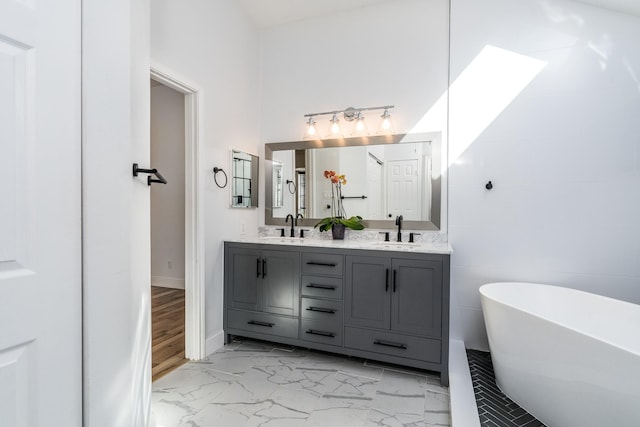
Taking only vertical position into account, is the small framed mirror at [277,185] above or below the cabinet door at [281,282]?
above

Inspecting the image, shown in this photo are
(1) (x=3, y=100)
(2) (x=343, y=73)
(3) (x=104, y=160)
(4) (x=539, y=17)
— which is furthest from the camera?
(2) (x=343, y=73)

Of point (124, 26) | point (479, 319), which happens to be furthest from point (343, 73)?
point (479, 319)

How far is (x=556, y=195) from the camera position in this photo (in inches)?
98.2

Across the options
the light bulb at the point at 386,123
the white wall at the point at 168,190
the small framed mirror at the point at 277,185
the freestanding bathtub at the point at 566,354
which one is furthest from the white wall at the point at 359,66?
the white wall at the point at 168,190

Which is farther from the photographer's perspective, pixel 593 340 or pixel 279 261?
pixel 279 261

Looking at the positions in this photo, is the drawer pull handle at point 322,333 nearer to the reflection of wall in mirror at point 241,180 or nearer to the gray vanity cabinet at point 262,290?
the gray vanity cabinet at point 262,290

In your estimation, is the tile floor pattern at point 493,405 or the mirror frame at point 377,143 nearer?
the tile floor pattern at point 493,405

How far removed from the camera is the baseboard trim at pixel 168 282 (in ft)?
14.6

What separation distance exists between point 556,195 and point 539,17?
4.57 ft

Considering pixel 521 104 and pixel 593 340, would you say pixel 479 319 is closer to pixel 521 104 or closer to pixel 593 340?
pixel 593 340

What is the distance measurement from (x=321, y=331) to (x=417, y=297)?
2.58ft

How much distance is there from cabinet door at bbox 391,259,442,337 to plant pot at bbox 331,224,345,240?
2.37 feet

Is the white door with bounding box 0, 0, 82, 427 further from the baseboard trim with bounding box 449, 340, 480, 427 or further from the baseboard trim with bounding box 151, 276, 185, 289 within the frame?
the baseboard trim with bounding box 151, 276, 185, 289

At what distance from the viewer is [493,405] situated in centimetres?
192
